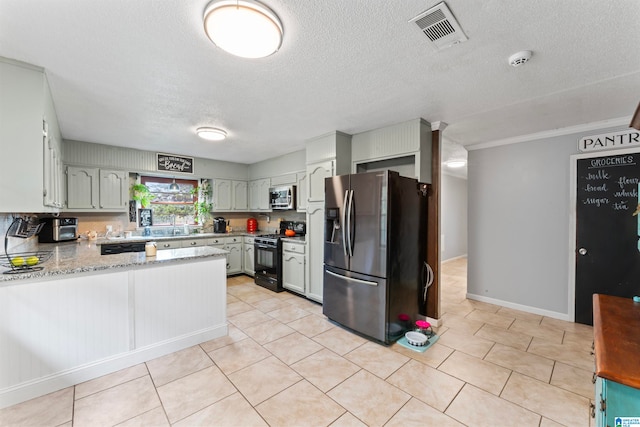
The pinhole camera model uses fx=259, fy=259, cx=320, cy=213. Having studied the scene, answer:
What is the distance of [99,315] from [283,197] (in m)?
3.20

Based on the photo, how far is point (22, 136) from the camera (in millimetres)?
1848

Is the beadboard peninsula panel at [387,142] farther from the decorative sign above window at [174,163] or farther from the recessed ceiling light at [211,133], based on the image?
the decorative sign above window at [174,163]

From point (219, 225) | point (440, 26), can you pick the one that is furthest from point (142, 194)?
point (440, 26)

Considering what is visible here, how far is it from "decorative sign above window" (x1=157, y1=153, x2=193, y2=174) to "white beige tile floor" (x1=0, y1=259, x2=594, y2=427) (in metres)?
3.38

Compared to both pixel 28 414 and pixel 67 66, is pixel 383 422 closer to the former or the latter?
pixel 28 414

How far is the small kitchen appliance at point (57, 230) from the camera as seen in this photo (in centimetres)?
363

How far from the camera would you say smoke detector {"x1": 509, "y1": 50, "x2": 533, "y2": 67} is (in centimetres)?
174

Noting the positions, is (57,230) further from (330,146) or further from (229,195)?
(330,146)

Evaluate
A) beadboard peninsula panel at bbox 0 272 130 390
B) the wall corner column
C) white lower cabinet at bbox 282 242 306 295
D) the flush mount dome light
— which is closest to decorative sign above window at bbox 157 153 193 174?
white lower cabinet at bbox 282 242 306 295

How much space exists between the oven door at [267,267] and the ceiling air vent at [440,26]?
3582 mm

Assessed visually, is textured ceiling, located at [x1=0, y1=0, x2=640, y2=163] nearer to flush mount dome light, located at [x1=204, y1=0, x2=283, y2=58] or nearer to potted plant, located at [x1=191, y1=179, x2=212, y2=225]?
flush mount dome light, located at [x1=204, y1=0, x2=283, y2=58]

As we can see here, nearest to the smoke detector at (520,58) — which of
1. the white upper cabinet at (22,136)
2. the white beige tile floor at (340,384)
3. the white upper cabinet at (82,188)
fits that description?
the white beige tile floor at (340,384)

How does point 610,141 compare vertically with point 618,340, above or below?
above

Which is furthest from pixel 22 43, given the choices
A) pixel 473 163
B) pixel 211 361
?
pixel 473 163
